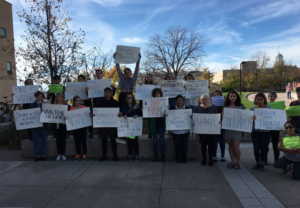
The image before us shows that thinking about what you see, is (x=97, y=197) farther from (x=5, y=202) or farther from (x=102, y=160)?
(x=102, y=160)

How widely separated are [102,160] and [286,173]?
436 cm

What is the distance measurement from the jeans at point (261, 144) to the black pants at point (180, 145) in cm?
162

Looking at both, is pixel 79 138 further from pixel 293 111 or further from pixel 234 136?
pixel 293 111

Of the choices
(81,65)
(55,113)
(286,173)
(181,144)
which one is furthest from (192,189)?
(81,65)

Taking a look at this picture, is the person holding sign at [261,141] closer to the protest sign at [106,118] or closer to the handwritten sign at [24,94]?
the protest sign at [106,118]

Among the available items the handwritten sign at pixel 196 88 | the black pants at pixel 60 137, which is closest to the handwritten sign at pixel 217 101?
the handwritten sign at pixel 196 88

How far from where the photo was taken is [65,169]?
5312 millimetres

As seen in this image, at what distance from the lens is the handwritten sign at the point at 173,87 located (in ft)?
21.2

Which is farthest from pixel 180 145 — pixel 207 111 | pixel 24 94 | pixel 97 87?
pixel 24 94

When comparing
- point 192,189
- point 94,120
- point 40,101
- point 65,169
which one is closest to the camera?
point 192,189

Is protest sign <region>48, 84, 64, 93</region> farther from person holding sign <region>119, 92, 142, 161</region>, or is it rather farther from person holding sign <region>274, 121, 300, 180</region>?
person holding sign <region>274, 121, 300, 180</region>

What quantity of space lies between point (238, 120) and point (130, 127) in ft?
8.73

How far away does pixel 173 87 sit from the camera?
6.48m

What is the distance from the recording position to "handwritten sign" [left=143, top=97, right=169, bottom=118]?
5641 mm
